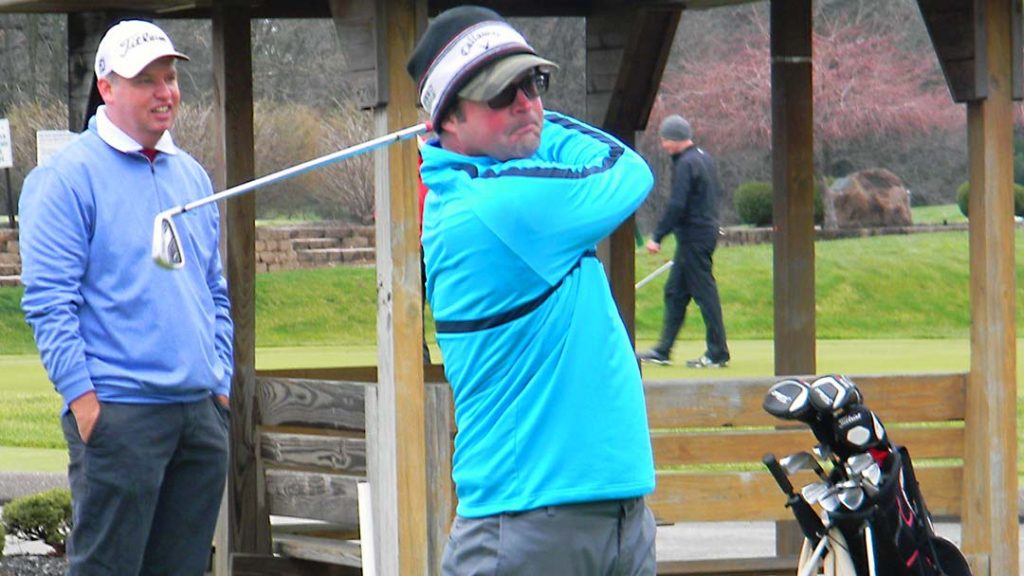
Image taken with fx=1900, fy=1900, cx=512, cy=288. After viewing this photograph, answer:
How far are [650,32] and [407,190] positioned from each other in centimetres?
212

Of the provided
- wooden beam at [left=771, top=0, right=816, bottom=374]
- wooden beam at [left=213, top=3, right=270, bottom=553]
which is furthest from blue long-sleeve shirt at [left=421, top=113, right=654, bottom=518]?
wooden beam at [left=771, top=0, right=816, bottom=374]

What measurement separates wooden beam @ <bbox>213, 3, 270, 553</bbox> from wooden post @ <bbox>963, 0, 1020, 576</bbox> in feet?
8.96

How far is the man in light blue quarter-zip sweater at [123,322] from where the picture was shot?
5141 millimetres

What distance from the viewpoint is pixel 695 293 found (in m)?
15.0

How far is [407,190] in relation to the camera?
6328 millimetres

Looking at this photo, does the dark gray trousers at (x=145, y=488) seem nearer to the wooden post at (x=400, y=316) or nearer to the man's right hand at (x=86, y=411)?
the man's right hand at (x=86, y=411)

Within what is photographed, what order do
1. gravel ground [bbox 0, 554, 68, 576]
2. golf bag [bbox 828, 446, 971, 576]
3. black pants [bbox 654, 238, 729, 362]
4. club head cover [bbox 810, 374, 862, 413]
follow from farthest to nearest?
black pants [bbox 654, 238, 729, 362] → gravel ground [bbox 0, 554, 68, 576] → golf bag [bbox 828, 446, 971, 576] → club head cover [bbox 810, 374, 862, 413]

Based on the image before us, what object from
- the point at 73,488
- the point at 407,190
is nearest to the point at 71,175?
the point at 73,488

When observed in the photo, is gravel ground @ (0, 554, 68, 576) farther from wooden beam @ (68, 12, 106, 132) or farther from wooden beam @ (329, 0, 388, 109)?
wooden beam @ (329, 0, 388, 109)

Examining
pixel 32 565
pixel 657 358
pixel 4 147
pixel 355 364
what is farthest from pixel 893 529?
pixel 355 364

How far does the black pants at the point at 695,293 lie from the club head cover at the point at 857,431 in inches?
379

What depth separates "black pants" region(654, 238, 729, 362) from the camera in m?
14.9

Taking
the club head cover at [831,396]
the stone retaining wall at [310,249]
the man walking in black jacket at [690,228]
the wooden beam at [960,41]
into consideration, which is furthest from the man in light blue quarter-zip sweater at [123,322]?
the stone retaining wall at [310,249]

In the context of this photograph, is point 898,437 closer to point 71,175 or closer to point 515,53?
point 71,175
